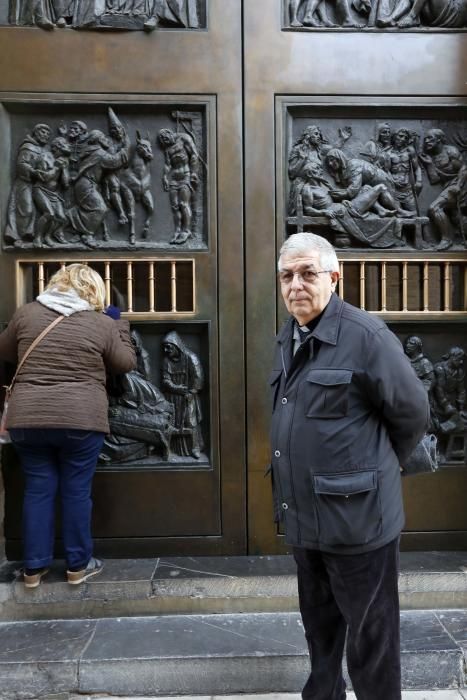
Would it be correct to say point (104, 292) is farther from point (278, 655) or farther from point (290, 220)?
point (278, 655)

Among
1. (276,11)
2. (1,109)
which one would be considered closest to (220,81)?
(276,11)

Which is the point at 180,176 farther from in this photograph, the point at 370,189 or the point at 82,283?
the point at 370,189

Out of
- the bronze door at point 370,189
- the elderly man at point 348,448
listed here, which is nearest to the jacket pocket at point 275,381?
the elderly man at point 348,448

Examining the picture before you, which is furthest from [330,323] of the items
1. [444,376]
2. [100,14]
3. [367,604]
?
[100,14]

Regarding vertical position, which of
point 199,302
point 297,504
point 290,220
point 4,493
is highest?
point 290,220

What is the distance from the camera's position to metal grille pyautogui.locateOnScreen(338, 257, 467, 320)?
3.78m

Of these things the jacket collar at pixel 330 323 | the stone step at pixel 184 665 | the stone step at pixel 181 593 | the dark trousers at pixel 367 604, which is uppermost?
the jacket collar at pixel 330 323

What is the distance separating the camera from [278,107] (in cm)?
366

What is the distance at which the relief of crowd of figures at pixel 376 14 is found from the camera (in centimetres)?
368

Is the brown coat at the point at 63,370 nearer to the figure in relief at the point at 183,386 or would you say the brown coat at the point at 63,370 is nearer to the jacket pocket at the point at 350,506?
the figure in relief at the point at 183,386

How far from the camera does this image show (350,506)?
2.00 metres

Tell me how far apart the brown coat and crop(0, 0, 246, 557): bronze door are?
Result: 17.6 inches

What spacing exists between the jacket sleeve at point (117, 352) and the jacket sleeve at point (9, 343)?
510 millimetres

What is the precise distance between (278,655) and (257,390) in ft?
4.82
